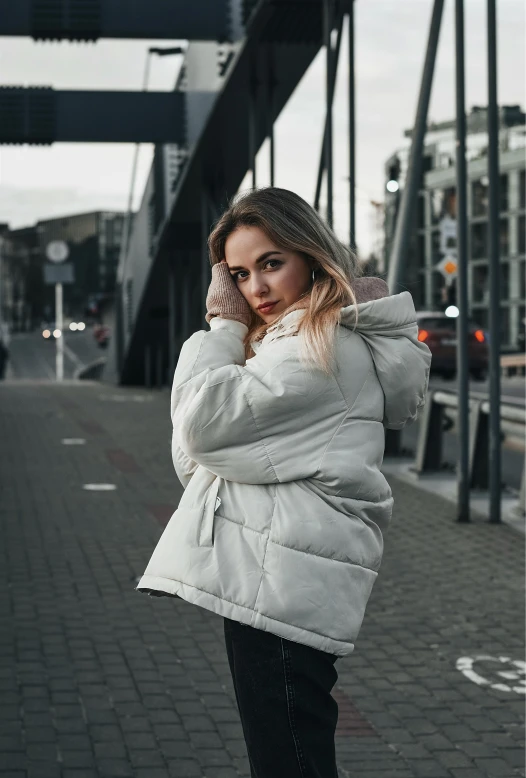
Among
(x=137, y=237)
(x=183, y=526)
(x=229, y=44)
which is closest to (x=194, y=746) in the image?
(x=183, y=526)

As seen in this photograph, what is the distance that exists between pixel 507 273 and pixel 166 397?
67421mm

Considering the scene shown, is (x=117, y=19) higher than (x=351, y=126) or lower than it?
higher

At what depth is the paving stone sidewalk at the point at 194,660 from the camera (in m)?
4.60

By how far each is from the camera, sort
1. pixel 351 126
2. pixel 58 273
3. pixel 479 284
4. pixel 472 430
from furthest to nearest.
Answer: pixel 479 284, pixel 58 273, pixel 351 126, pixel 472 430

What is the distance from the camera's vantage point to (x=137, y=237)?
2764 cm

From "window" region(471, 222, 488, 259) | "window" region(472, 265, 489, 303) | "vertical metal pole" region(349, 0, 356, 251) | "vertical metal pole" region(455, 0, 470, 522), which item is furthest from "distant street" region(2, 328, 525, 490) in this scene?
"window" region(471, 222, 488, 259)

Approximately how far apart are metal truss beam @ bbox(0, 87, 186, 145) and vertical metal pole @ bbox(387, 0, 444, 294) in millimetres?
9706

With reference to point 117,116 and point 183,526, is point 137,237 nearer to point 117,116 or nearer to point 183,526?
point 117,116

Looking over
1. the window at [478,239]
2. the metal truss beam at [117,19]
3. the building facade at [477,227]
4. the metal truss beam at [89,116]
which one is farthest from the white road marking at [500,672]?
the window at [478,239]

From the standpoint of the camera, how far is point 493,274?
9.91m

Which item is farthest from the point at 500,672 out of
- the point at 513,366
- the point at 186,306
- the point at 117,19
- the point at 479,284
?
the point at 479,284

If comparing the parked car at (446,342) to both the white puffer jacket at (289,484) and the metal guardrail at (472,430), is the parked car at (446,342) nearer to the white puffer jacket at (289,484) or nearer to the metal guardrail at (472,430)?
the metal guardrail at (472,430)

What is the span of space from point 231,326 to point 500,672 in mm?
3406

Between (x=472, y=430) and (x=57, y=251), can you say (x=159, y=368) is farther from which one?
(x=472, y=430)
